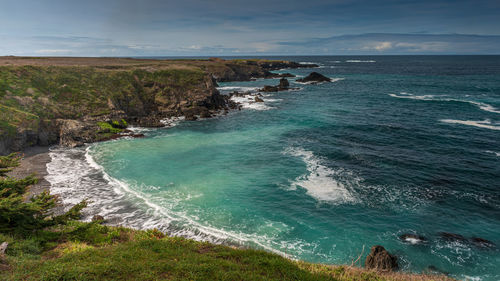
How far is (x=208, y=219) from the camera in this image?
75.1 ft

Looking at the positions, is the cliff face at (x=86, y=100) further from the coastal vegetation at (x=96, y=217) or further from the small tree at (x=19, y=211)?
the small tree at (x=19, y=211)

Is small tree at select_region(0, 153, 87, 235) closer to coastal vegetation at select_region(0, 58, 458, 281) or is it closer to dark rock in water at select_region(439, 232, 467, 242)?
coastal vegetation at select_region(0, 58, 458, 281)

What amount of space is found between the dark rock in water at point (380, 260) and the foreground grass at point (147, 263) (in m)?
1.62

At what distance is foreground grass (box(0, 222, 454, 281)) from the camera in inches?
448

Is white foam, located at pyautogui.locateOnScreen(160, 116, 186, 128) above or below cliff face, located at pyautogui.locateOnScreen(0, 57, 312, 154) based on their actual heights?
below

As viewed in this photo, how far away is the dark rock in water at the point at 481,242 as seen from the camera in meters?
19.2

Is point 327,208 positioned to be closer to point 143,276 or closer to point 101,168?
point 143,276

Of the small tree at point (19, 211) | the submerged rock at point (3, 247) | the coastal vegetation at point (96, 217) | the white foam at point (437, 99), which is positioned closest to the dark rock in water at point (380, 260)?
the coastal vegetation at point (96, 217)

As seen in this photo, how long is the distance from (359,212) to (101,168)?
30.2 m

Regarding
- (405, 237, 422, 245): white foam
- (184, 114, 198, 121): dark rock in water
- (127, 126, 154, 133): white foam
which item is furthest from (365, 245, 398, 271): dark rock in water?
(184, 114, 198, 121): dark rock in water

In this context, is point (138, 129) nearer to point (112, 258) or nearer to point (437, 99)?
point (112, 258)

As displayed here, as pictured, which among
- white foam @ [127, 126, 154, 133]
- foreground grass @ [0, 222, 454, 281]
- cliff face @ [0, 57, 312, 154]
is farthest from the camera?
white foam @ [127, 126, 154, 133]

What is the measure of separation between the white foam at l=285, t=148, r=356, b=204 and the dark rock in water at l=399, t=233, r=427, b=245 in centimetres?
567

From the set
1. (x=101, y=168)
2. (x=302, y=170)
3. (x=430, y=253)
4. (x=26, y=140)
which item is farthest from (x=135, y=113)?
(x=430, y=253)
